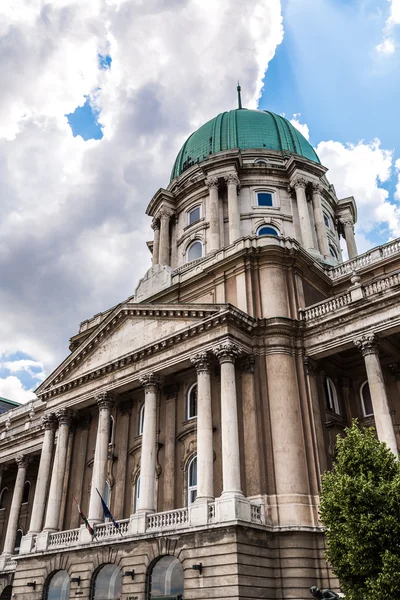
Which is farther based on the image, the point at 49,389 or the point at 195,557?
the point at 49,389

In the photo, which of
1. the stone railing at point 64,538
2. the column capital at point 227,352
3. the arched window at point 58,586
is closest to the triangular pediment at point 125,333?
the column capital at point 227,352

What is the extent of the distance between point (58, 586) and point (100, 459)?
20.3 ft

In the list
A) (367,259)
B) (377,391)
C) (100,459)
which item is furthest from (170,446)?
(367,259)

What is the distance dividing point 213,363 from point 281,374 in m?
3.34

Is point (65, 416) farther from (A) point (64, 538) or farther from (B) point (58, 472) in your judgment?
(A) point (64, 538)

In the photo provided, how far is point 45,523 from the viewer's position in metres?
29.3

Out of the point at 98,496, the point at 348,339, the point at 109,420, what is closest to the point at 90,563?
the point at 98,496

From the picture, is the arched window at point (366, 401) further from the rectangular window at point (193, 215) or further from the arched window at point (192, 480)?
the rectangular window at point (193, 215)

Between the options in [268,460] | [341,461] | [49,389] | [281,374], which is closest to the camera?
[341,461]

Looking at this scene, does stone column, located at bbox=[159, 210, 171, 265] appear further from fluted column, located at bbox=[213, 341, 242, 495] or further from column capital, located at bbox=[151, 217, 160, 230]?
fluted column, located at bbox=[213, 341, 242, 495]

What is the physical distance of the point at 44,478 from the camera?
31.0 metres

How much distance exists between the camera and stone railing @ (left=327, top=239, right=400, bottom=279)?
32.1 metres

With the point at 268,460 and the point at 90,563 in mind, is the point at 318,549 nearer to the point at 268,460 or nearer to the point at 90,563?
the point at 268,460

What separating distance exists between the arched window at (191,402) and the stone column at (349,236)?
73.0 feet
